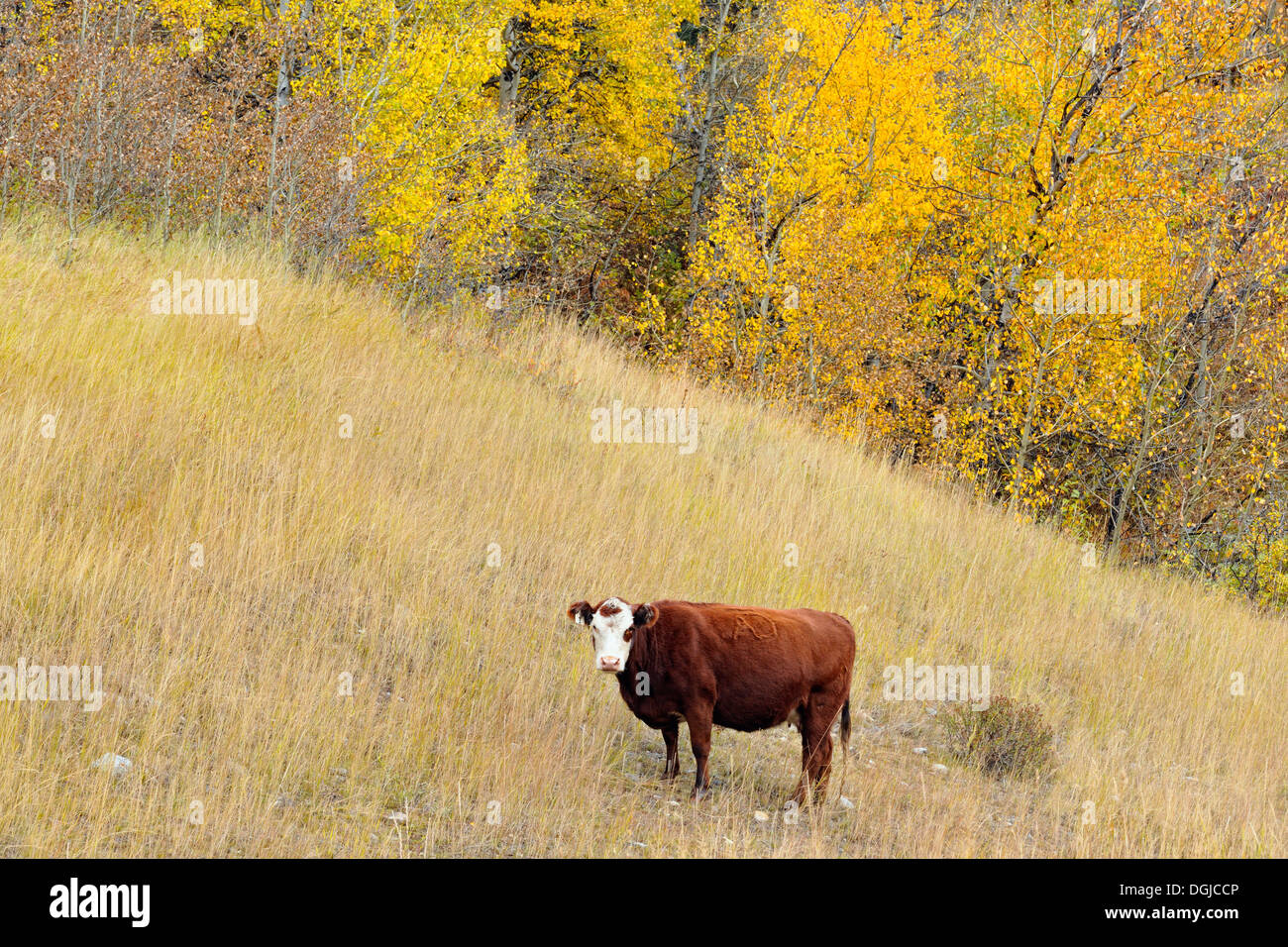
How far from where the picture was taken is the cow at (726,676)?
21.4ft

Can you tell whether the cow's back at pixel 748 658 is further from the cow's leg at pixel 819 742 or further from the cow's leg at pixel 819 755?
the cow's leg at pixel 819 755

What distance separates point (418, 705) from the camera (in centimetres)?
677

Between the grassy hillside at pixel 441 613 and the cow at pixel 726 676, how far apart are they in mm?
375

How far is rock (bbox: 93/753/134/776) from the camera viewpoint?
542cm

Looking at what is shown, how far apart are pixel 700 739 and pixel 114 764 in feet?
10.2

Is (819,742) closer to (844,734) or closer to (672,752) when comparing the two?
(844,734)

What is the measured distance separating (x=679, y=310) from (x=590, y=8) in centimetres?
761

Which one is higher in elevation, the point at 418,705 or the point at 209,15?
the point at 209,15

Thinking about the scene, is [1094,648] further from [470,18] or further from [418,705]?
[470,18]

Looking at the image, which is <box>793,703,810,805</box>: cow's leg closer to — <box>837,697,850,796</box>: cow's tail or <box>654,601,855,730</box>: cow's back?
<box>654,601,855,730</box>: cow's back

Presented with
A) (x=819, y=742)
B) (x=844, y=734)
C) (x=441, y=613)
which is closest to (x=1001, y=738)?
(x=844, y=734)

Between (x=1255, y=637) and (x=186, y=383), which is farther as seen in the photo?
(x=1255, y=637)

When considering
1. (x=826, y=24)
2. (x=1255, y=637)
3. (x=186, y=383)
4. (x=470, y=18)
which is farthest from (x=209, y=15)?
(x=1255, y=637)

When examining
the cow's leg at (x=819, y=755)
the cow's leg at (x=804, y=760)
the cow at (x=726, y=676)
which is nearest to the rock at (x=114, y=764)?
the cow at (x=726, y=676)
